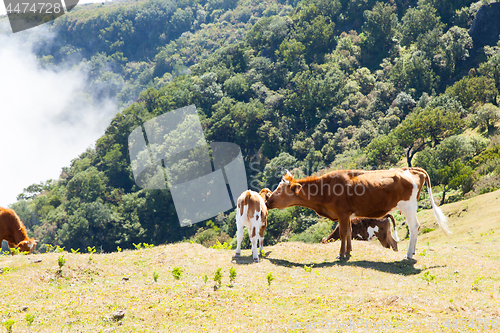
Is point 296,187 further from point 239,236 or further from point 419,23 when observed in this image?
point 419,23

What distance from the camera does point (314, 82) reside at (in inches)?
4564

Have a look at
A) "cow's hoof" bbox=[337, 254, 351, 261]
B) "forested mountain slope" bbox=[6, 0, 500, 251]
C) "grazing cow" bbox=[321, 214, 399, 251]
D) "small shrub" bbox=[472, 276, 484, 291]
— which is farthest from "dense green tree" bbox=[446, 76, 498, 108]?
"small shrub" bbox=[472, 276, 484, 291]

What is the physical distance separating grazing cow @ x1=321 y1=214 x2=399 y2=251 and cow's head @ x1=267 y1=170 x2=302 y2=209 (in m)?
5.42

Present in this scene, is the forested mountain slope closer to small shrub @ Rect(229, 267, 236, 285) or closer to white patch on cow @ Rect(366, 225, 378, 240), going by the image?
white patch on cow @ Rect(366, 225, 378, 240)

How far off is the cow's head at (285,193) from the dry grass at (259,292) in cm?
243

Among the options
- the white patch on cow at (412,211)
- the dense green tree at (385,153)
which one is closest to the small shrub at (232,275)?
the white patch on cow at (412,211)

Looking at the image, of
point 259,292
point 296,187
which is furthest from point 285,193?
point 259,292

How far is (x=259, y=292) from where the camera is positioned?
14055mm

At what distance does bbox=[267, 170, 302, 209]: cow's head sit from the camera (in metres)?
20.3

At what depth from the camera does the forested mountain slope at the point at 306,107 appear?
7956cm

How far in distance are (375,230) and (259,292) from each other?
12005mm

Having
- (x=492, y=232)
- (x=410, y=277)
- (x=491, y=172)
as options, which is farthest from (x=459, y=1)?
(x=410, y=277)

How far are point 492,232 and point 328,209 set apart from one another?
11.0 m

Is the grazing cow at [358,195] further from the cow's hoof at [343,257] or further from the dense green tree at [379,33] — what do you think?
the dense green tree at [379,33]
